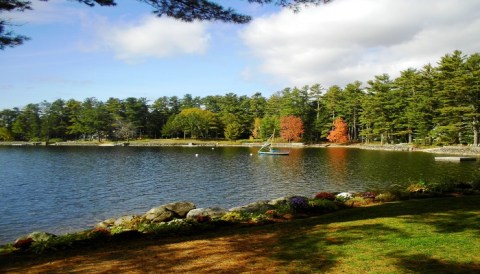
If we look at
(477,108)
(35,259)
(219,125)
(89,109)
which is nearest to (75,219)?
(35,259)

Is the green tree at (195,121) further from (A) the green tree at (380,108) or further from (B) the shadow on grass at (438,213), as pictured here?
(B) the shadow on grass at (438,213)

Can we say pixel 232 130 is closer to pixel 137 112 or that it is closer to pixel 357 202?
pixel 137 112

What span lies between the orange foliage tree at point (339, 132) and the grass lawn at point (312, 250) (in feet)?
248

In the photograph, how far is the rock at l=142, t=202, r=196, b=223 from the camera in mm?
15500

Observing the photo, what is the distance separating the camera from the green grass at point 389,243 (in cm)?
683

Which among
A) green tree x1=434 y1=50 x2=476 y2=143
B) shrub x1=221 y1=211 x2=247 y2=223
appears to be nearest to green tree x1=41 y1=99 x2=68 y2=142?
green tree x1=434 y1=50 x2=476 y2=143

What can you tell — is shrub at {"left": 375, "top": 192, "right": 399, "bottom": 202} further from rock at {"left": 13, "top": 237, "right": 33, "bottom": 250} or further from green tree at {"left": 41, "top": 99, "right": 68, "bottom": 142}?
green tree at {"left": 41, "top": 99, "right": 68, "bottom": 142}

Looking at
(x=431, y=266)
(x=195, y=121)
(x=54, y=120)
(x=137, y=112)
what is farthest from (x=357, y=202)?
(x=54, y=120)

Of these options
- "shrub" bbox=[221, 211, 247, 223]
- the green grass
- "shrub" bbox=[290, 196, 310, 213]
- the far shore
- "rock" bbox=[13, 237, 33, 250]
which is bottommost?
"rock" bbox=[13, 237, 33, 250]

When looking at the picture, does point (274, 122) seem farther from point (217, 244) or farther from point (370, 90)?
point (217, 244)

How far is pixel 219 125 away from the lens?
110 meters

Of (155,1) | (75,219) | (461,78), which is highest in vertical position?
(461,78)

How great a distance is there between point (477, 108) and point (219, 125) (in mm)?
67742

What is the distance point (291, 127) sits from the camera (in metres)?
90.4
